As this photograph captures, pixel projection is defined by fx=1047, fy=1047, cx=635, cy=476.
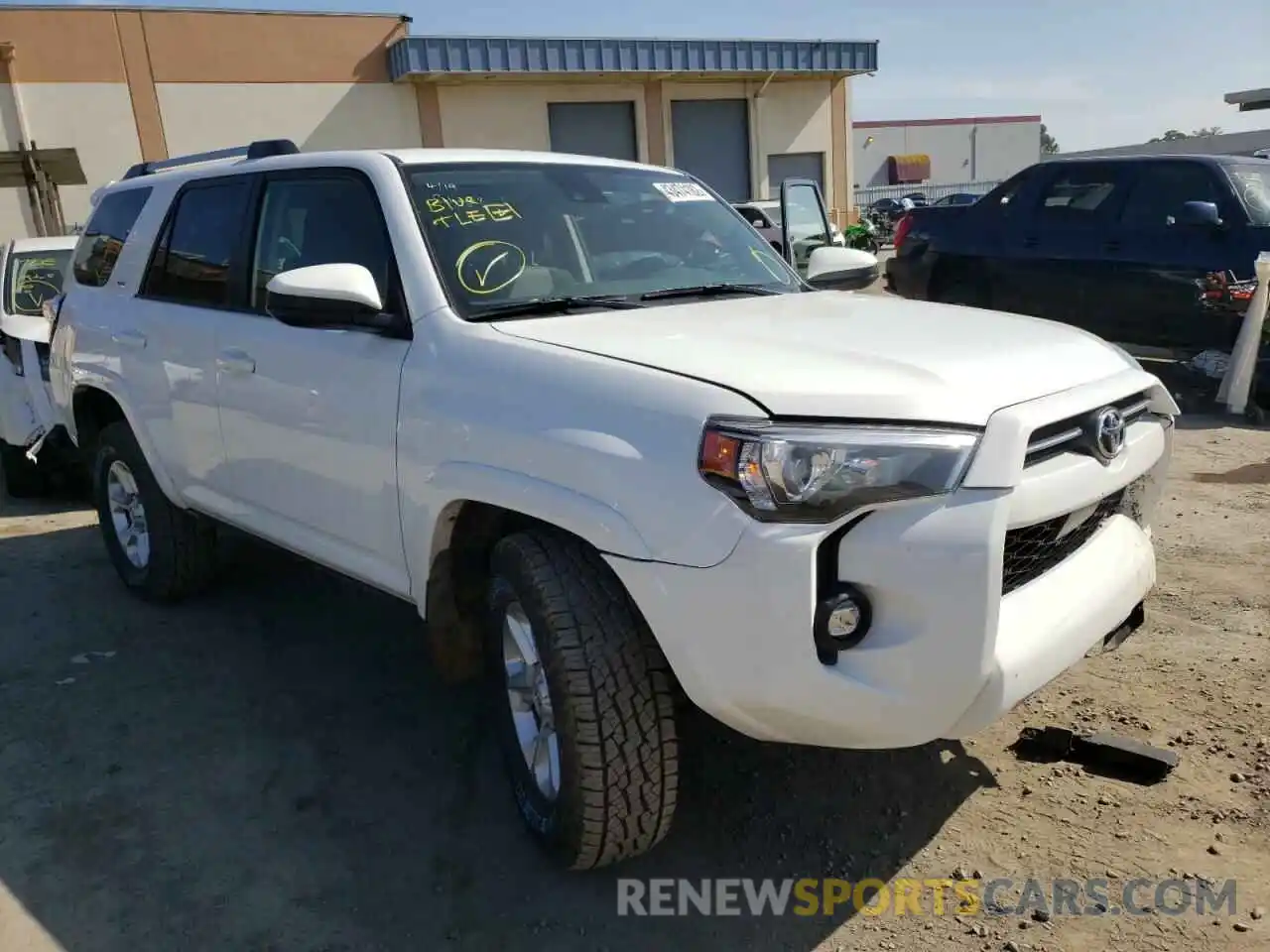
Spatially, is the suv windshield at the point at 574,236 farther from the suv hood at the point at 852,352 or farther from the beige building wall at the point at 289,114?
the beige building wall at the point at 289,114

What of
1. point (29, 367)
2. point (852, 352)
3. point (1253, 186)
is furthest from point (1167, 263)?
point (29, 367)

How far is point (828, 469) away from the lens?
2119 mm

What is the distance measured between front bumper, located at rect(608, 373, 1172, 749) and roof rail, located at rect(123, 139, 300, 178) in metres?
2.60

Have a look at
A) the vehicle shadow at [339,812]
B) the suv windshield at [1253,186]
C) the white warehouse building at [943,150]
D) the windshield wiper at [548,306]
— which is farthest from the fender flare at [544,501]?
the white warehouse building at [943,150]

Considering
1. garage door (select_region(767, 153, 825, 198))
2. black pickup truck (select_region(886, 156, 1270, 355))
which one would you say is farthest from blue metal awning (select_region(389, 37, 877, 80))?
black pickup truck (select_region(886, 156, 1270, 355))

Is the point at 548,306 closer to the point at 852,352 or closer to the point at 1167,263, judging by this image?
the point at 852,352

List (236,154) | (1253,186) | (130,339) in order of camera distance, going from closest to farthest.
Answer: (130,339)
(236,154)
(1253,186)

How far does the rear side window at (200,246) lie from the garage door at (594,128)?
1866 centimetres

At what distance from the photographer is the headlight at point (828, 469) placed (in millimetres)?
2113

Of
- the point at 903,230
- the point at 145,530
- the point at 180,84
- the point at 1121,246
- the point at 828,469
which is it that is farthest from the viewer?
the point at 180,84

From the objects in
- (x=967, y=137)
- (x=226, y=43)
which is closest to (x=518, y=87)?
(x=226, y=43)

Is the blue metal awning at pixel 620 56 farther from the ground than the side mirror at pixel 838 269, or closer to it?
farther from the ground

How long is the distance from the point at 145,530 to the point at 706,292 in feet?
9.67

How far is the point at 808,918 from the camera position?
253 centimetres
